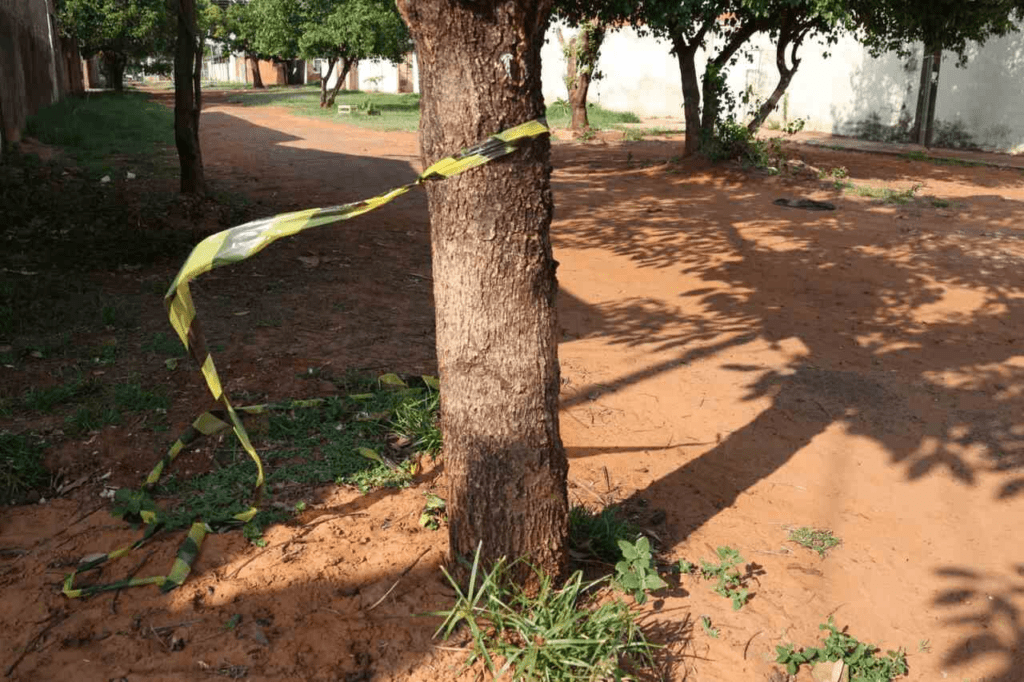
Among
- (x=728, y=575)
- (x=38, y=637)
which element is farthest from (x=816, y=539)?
(x=38, y=637)

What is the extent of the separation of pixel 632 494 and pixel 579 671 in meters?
1.18

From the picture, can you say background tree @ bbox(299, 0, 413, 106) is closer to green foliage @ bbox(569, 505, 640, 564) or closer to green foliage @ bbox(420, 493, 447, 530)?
green foliage @ bbox(420, 493, 447, 530)

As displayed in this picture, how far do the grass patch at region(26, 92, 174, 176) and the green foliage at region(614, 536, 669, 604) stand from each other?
985 centimetres

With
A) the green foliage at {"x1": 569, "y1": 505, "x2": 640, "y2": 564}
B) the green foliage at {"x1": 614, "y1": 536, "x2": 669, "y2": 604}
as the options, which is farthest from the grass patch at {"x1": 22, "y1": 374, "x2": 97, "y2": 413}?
the green foliage at {"x1": 614, "y1": 536, "x2": 669, "y2": 604}

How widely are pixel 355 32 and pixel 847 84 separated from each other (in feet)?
46.1

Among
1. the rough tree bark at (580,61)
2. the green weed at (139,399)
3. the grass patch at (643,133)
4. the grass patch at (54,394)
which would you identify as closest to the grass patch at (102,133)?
the rough tree bark at (580,61)

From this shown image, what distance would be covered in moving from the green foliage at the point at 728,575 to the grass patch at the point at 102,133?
389 inches

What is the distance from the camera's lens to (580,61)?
14.8 meters

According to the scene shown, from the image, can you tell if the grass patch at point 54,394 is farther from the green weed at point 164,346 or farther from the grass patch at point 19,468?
the green weed at point 164,346

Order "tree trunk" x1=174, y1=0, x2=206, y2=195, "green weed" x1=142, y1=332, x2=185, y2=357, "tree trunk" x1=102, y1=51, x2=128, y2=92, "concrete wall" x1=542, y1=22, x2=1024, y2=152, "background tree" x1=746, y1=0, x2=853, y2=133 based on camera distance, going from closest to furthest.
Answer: "green weed" x1=142, y1=332, x2=185, y2=357, "tree trunk" x1=174, y1=0, x2=206, y2=195, "background tree" x1=746, y1=0, x2=853, y2=133, "concrete wall" x1=542, y1=22, x2=1024, y2=152, "tree trunk" x1=102, y1=51, x2=128, y2=92

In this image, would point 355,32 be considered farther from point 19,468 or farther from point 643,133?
point 19,468

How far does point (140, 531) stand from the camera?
10.1 ft

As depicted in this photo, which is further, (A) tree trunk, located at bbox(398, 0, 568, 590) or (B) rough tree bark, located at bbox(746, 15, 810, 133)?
(B) rough tree bark, located at bbox(746, 15, 810, 133)

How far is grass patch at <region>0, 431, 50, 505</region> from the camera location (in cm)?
337
